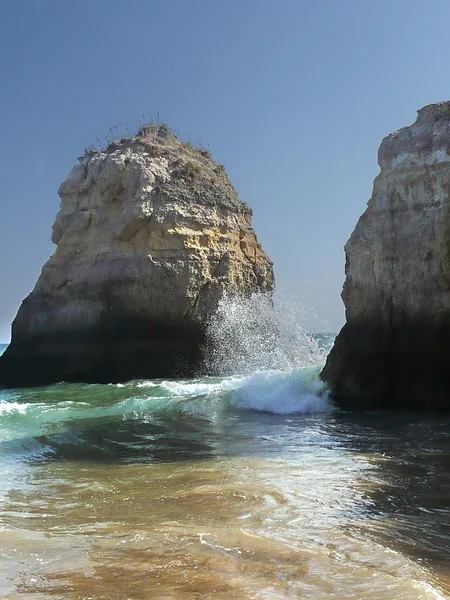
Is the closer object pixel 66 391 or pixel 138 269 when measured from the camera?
pixel 66 391

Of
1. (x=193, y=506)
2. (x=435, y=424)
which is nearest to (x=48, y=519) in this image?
(x=193, y=506)

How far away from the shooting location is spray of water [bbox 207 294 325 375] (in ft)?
67.8

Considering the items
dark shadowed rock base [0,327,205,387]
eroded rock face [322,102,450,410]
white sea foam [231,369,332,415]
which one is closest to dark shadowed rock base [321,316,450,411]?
eroded rock face [322,102,450,410]

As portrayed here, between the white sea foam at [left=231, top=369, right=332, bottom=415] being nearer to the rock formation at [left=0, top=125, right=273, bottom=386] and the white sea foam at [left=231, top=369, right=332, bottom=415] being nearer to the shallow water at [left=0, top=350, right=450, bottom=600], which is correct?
the shallow water at [left=0, top=350, right=450, bottom=600]

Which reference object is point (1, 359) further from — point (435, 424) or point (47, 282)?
point (435, 424)

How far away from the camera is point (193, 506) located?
520cm

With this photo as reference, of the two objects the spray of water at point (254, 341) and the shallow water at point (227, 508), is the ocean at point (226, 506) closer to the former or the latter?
the shallow water at point (227, 508)

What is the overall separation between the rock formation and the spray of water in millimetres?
508

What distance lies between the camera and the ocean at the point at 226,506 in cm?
334

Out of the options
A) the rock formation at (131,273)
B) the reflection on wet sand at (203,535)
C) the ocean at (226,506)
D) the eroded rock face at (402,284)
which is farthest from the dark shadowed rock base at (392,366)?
the rock formation at (131,273)

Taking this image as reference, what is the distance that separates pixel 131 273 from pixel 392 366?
1184cm

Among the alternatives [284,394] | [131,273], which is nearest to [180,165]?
[131,273]

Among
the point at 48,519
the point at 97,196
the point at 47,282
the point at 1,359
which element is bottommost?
the point at 48,519

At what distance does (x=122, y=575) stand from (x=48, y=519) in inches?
72.1
